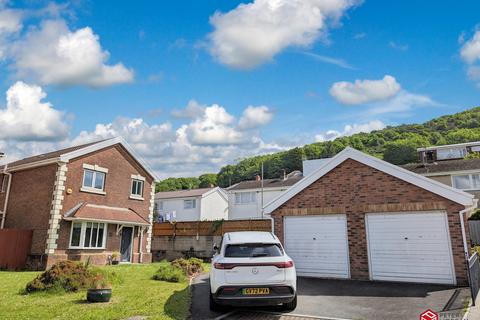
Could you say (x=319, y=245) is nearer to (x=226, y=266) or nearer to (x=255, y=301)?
(x=255, y=301)

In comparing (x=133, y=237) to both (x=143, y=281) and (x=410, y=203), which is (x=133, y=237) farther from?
(x=410, y=203)

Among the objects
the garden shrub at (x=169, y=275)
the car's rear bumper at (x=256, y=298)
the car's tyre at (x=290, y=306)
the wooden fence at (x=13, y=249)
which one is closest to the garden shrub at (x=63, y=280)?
the garden shrub at (x=169, y=275)

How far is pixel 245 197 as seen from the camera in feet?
137

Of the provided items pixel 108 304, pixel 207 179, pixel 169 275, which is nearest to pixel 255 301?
pixel 108 304


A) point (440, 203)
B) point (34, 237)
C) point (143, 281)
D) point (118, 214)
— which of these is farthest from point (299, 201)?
point (34, 237)

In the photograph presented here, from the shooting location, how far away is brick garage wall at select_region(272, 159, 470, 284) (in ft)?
39.8

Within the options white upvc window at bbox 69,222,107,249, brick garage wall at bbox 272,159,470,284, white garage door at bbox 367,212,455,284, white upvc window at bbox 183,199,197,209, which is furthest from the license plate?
white upvc window at bbox 183,199,197,209

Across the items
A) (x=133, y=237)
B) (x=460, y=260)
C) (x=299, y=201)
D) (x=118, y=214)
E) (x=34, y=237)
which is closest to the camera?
(x=460, y=260)

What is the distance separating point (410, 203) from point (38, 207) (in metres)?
19.9

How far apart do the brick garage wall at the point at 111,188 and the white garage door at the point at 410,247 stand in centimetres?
1615

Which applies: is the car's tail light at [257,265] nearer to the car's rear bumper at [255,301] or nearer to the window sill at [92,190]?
the car's rear bumper at [255,301]

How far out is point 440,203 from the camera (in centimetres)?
1230

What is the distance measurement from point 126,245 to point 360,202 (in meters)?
16.6

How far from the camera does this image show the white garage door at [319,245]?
13906mm
